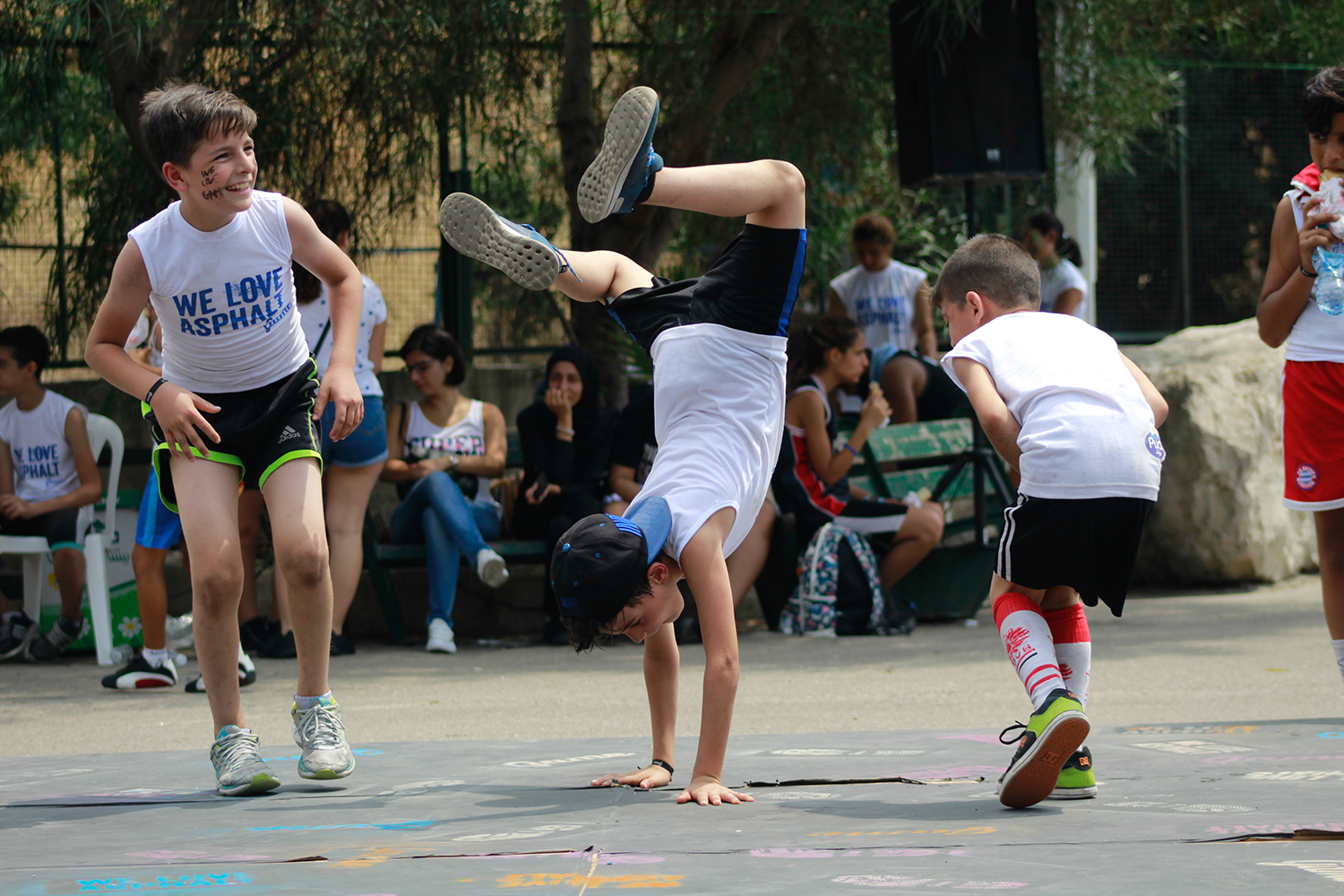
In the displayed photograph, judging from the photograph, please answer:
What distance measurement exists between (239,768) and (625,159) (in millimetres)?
1615

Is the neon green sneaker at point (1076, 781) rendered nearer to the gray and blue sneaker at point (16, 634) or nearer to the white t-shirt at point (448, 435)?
the white t-shirt at point (448, 435)

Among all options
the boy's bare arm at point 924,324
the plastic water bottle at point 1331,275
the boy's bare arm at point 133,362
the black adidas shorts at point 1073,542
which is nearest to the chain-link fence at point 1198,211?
the boy's bare arm at point 924,324

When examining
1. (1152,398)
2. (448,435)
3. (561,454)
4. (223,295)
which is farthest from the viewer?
(448,435)

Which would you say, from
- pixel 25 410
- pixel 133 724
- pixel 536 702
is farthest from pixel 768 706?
pixel 25 410

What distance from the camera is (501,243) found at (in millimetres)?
3215

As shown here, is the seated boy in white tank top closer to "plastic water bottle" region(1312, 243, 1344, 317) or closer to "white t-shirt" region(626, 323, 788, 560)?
"white t-shirt" region(626, 323, 788, 560)

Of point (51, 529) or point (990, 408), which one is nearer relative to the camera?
point (990, 408)

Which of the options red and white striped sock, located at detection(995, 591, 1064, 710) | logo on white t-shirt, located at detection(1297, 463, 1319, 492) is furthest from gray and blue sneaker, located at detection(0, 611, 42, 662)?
→ logo on white t-shirt, located at detection(1297, 463, 1319, 492)

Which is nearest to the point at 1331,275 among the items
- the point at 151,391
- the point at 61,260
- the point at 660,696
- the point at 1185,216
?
the point at 660,696

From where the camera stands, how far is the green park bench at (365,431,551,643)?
6.46 metres

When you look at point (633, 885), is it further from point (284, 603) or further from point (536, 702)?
point (284, 603)

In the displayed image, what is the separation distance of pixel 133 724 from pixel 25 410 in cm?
233

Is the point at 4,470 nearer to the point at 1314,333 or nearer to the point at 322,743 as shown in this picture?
the point at 322,743

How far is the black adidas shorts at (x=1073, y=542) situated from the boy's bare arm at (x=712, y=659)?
602mm
